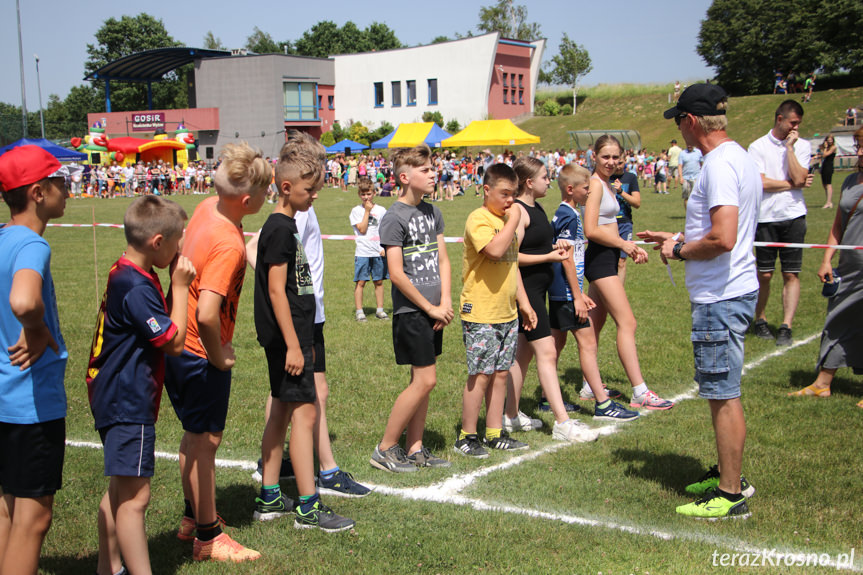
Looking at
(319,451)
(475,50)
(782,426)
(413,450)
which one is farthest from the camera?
(475,50)

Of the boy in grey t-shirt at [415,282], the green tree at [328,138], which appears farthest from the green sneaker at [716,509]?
the green tree at [328,138]

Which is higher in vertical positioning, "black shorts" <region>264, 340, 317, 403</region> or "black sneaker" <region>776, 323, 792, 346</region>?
"black shorts" <region>264, 340, 317, 403</region>

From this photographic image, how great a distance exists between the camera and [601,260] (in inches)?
245

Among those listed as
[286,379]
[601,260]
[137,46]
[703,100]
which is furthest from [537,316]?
[137,46]

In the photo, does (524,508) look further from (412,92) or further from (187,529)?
(412,92)

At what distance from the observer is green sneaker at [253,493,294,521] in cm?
412

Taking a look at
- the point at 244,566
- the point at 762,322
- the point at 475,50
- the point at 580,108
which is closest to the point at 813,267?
the point at 762,322

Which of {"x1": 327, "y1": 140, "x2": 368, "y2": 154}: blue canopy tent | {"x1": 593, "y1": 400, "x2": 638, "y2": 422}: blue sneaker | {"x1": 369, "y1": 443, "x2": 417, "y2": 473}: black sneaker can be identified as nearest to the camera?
{"x1": 369, "y1": 443, "x2": 417, "y2": 473}: black sneaker

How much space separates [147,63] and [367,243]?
65.1 metres

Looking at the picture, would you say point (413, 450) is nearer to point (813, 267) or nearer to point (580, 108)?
point (813, 267)

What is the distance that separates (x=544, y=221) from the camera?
18.6ft

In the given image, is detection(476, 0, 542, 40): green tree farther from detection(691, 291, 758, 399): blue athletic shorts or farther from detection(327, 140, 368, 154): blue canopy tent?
detection(691, 291, 758, 399): blue athletic shorts

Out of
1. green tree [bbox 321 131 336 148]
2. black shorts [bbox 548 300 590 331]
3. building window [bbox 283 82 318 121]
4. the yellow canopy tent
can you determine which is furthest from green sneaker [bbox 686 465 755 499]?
building window [bbox 283 82 318 121]

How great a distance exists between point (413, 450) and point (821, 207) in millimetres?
20508
